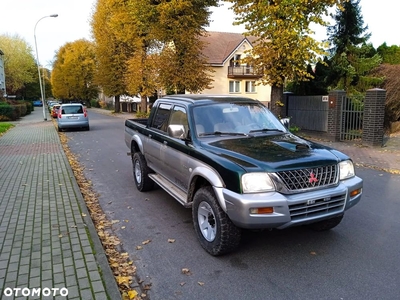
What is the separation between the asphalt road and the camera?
10.9 ft

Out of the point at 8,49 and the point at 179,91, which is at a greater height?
the point at 8,49

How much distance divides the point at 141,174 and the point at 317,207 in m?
3.90

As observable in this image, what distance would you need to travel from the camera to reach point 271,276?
3.56 m

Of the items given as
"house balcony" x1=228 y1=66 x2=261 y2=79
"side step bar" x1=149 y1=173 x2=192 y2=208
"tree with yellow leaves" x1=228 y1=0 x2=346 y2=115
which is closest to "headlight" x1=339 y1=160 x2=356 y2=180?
"side step bar" x1=149 y1=173 x2=192 y2=208

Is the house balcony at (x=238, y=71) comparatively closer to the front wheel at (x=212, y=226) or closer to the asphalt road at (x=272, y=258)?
the asphalt road at (x=272, y=258)

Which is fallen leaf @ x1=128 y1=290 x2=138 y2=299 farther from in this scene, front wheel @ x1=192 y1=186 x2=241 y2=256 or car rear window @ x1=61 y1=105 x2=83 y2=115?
car rear window @ x1=61 y1=105 x2=83 y2=115

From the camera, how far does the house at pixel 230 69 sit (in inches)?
1699

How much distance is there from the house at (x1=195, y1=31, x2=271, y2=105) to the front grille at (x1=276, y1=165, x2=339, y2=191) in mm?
38893

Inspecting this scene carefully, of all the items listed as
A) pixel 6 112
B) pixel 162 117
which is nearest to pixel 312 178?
pixel 162 117

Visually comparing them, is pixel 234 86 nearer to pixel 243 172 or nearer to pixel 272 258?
pixel 272 258

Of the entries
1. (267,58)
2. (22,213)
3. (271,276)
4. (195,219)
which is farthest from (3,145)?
(271,276)

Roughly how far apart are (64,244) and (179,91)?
65.9 feet

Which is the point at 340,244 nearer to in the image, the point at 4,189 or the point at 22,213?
the point at 22,213

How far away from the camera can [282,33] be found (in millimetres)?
12391
